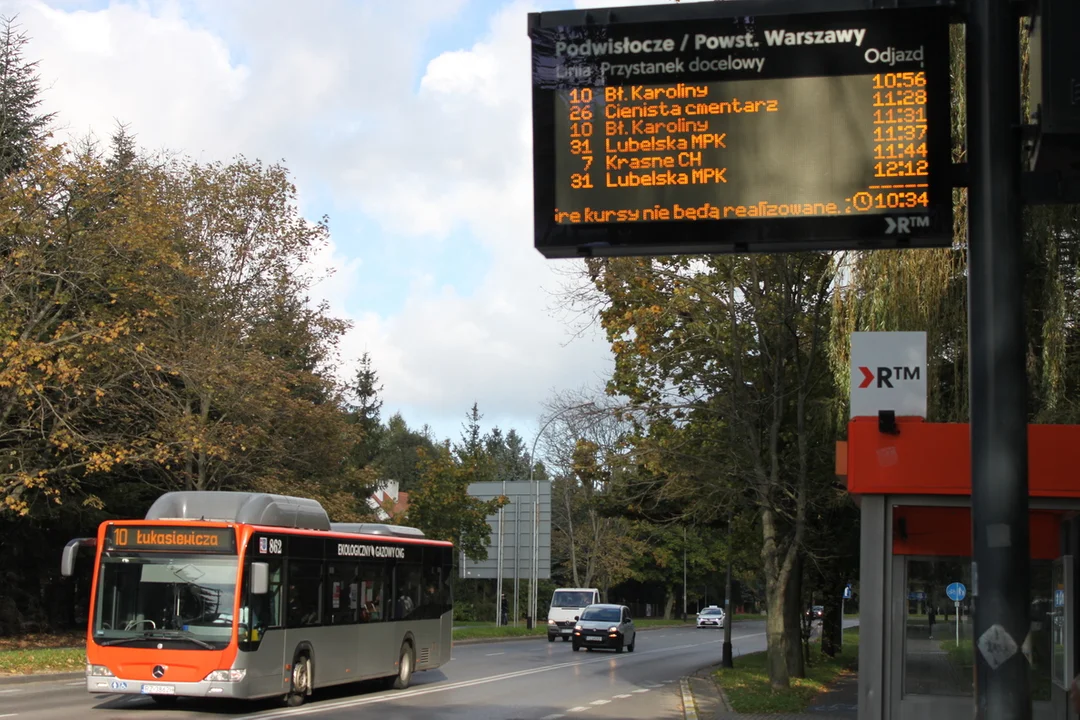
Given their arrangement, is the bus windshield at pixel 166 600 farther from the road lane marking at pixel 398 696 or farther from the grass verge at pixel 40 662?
the grass verge at pixel 40 662

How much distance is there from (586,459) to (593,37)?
57.1 feet

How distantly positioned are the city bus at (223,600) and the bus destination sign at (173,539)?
0.6 inches

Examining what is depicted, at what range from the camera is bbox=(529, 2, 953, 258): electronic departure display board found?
6848mm

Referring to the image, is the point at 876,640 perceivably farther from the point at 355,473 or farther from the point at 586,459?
the point at 355,473

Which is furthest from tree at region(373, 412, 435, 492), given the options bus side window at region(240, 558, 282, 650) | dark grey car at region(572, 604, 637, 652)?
bus side window at region(240, 558, 282, 650)

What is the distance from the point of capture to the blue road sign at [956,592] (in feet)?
34.5

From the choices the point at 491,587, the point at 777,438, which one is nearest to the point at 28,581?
the point at 777,438

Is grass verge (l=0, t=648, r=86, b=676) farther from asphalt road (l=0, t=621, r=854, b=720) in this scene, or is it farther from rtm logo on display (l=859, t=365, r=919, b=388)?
rtm logo on display (l=859, t=365, r=919, b=388)

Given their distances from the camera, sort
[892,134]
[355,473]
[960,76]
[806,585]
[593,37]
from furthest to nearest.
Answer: [355,473] → [806,585] → [960,76] → [593,37] → [892,134]

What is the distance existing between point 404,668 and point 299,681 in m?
4.89

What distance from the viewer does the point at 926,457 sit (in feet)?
33.7

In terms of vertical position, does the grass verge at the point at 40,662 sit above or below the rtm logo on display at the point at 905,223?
below

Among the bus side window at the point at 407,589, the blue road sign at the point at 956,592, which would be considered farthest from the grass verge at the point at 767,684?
the blue road sign at the point at 956,592

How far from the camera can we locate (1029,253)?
14250 mm
